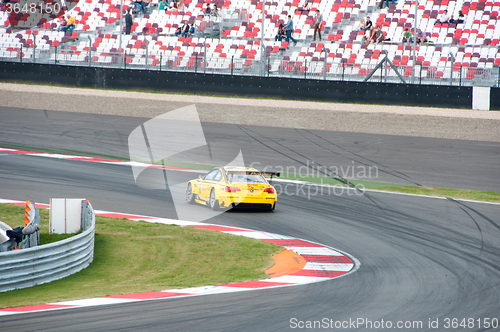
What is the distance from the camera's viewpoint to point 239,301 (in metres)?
7.58

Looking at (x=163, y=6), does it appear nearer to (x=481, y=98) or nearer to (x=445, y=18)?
(x=445, y=18)

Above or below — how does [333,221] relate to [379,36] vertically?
below

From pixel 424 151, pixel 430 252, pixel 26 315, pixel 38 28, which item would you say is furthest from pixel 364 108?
pixel 38 28

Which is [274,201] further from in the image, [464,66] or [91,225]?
[464,66]

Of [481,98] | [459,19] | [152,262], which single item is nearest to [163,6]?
[459,19]

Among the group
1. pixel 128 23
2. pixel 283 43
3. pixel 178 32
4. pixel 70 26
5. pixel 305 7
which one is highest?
pixel 305 7

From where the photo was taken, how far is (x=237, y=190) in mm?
12711

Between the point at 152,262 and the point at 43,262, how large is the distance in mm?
1856

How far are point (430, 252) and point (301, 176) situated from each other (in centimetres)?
686

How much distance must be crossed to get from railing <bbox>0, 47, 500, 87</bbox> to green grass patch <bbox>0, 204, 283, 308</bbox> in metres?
13.8

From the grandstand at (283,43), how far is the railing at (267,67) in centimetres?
4

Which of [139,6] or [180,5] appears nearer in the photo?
[180,5]

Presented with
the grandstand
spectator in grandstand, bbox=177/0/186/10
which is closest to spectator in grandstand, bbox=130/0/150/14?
the grandstand

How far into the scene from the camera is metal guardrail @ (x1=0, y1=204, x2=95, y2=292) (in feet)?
26.1
